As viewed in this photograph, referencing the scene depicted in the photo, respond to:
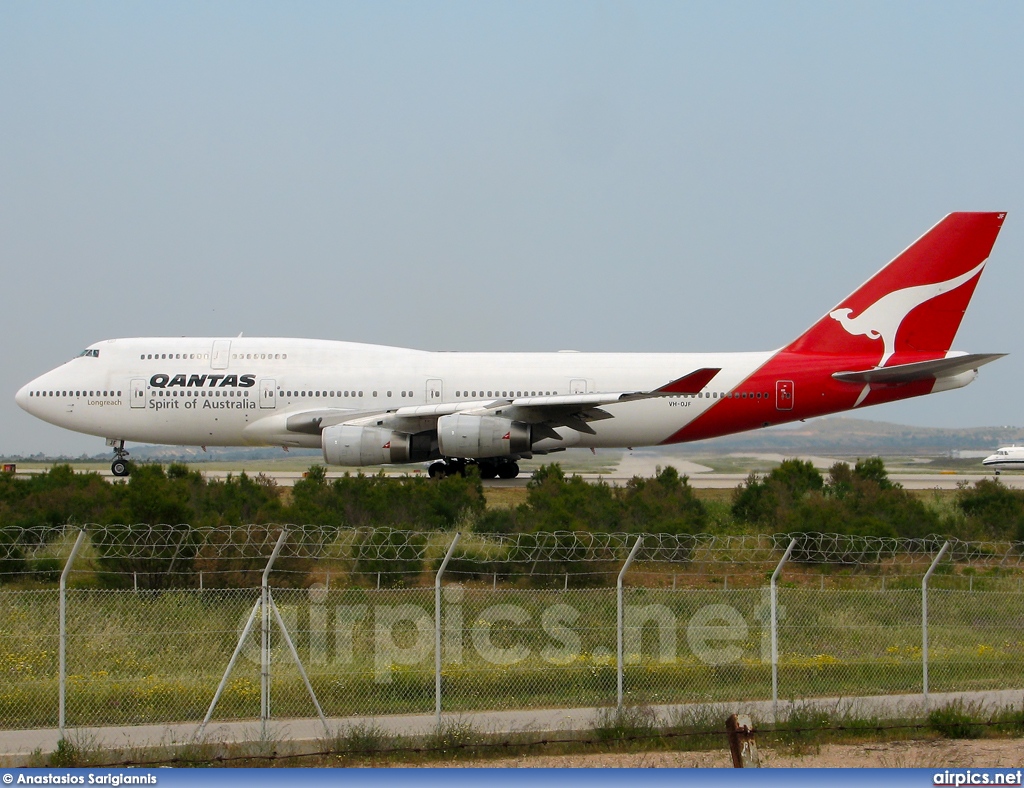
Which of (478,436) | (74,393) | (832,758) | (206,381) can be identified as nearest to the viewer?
(832,758)

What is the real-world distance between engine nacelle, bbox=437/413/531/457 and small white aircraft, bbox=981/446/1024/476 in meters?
28.2

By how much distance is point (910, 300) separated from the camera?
90.1ft

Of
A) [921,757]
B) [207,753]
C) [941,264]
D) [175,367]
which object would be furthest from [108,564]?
[941,264]

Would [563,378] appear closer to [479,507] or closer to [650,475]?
[650,475]

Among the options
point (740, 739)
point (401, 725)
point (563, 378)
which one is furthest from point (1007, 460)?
point (740, 739)

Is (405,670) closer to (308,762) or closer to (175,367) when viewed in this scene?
(308,762)

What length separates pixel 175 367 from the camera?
2781cm

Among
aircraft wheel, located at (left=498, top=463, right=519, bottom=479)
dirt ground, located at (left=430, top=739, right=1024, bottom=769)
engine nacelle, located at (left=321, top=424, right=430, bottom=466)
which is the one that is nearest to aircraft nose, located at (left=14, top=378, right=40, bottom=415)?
engine nacelle, located at (left=321, top=424, right=430, bottom=466)

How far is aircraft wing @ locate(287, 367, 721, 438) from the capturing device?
961 inches

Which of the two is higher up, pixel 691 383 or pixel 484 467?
pixel 691 383

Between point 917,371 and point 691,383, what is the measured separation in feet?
18.5

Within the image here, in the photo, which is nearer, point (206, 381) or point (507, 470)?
point (206, 381)
